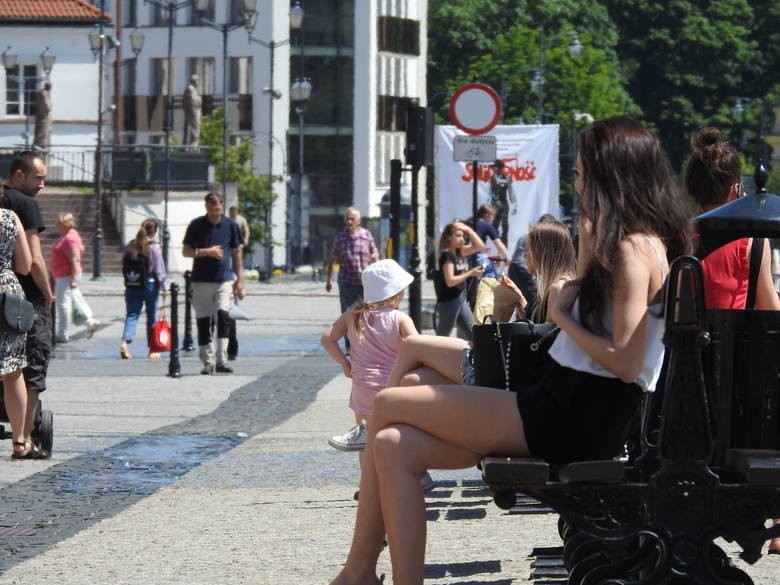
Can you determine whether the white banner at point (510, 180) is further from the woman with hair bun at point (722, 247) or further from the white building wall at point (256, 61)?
the white building wall at point (256, 61)

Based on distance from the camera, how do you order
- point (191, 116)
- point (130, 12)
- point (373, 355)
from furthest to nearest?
point (130, 12) → point (191, 116) → point (373, 355)

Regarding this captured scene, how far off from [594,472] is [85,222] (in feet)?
172

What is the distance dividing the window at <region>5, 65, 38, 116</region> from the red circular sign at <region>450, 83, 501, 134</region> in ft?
176

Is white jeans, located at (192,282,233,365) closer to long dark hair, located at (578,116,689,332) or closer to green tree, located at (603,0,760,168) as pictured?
long dark hair, located at (578,116,689,332)

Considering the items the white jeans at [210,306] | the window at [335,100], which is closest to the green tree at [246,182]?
the window at [335,100]

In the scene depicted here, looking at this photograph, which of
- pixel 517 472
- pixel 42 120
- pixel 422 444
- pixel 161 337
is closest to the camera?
pixel 517 472

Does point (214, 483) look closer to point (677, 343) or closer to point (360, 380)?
point (360, 380)

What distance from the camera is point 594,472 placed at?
18.5 feet

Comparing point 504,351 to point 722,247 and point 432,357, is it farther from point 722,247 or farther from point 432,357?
point 722,247

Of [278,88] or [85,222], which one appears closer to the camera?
[85,222]

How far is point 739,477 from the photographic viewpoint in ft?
19.2

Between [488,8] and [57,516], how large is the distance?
3089 inches

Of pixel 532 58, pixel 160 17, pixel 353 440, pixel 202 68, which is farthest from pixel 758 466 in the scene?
pixel 532 58

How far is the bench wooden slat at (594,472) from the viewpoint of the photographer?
564cm
